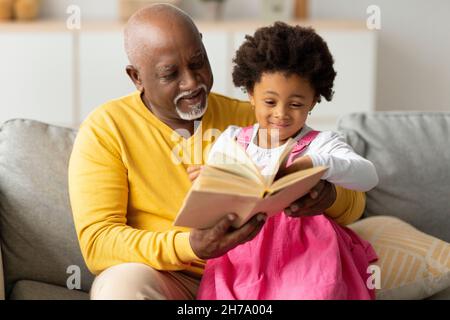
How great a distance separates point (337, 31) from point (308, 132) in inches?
103

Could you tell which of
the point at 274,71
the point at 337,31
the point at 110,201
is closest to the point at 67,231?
the point at 110,201

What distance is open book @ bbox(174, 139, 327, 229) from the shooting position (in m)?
1.61

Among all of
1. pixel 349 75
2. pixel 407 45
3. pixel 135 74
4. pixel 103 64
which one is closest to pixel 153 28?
pixel 135 74

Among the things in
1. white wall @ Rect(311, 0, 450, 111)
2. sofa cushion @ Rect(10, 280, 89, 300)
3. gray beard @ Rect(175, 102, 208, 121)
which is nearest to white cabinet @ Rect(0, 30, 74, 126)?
white wall @ Rect(311, 0, 450, 111)

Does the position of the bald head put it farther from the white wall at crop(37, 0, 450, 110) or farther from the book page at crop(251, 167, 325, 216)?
the white wall at crop(37, 0, 450, 110)

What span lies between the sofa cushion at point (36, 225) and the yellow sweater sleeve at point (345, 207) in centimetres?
72

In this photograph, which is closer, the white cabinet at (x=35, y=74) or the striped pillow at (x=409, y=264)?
the striped pillow at (x=409, y=264)

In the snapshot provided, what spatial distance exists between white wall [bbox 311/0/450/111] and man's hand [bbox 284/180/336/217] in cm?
314

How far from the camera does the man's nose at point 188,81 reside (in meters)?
2.03

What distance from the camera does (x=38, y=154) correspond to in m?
2.38

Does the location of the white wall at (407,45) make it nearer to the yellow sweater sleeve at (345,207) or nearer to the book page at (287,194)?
the yellow sweater sleeve at (345,207)

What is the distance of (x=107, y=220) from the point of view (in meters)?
2.00

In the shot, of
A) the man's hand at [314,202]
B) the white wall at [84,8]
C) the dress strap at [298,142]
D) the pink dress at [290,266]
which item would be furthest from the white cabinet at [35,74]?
the man's hand at [314,202]
